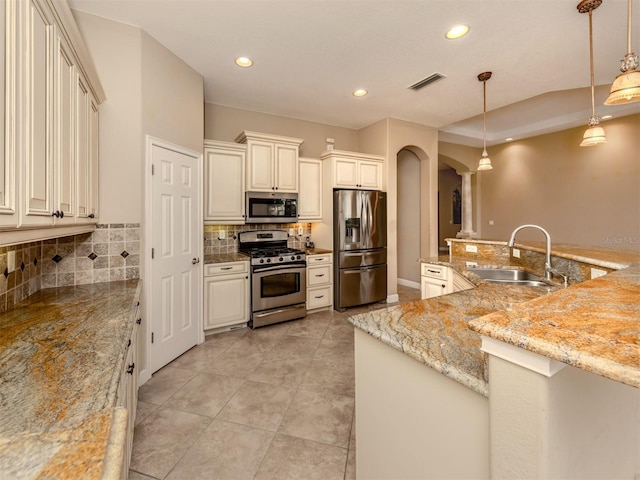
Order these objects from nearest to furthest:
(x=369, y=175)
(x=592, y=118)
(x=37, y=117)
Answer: (x=37, y=117), (x=592, y=118), (x=369, y=175)

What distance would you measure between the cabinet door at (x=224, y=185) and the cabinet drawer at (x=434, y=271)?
230 cm

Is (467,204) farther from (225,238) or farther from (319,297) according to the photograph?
(225,238)

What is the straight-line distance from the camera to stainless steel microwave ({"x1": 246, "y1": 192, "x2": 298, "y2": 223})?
374 centimetres

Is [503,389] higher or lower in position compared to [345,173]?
lower

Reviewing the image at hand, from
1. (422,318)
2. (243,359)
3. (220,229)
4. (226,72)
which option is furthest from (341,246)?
(422,318)

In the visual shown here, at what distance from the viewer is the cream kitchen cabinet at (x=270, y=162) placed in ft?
12.0

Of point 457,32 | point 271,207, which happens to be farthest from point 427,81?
point 271,207

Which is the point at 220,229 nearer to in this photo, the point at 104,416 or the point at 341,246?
the point at 341,246

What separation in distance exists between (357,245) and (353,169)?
3.84 ft

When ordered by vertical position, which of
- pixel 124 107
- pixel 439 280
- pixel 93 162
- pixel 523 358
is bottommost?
pixel 439 280

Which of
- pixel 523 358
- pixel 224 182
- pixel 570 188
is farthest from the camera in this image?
pixel 570 188

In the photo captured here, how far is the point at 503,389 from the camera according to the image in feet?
2.33

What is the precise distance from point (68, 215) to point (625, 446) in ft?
8.23

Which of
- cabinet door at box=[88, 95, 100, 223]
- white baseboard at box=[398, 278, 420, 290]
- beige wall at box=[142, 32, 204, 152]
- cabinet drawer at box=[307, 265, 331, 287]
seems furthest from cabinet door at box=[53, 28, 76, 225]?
white baseboard at box=[398, 278, 420, 290]
